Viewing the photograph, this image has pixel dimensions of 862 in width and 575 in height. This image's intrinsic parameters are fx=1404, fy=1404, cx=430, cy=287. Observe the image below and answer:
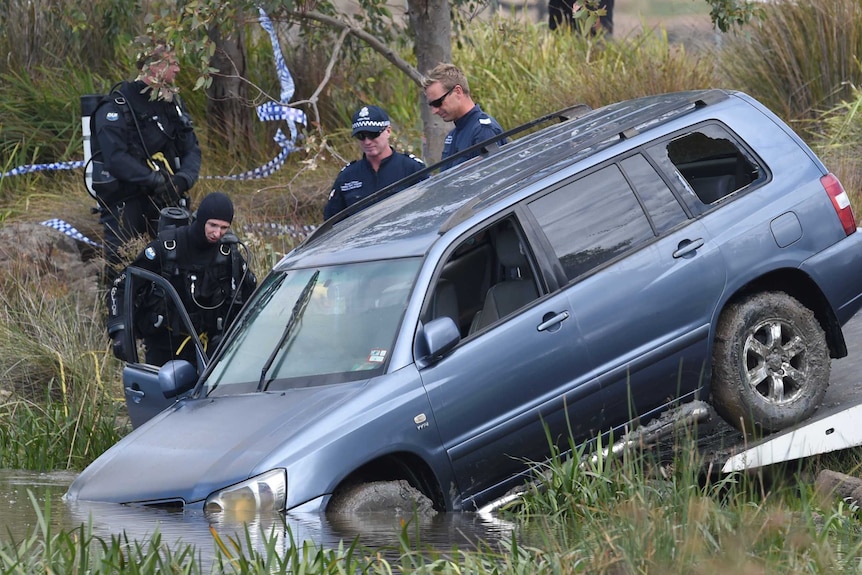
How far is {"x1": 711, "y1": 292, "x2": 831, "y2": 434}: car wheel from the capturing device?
673cm

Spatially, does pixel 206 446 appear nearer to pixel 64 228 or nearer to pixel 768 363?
pixel 768 363

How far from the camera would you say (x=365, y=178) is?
29.9 feet

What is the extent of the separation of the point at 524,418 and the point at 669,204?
1.47 m

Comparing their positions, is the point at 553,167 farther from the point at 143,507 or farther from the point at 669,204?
the point at 143,507

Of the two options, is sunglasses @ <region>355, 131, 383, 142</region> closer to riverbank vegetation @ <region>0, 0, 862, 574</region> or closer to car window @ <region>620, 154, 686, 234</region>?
Answer: riverbank vegetation @ <region>0, 0, 862, 574</region>

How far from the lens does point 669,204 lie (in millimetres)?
6961

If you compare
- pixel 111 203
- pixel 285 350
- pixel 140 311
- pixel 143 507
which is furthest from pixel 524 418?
pixel 111 203

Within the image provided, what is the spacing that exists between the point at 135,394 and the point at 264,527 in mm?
2610

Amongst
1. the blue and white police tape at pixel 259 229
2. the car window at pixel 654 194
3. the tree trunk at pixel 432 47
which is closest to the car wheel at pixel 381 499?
the car window at pixel 654 194

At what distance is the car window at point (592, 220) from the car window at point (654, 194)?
0.04 m

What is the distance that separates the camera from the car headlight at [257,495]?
5.53 m

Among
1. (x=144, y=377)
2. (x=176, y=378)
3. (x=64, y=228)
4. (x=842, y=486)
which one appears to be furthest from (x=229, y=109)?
(x=842, y=486)

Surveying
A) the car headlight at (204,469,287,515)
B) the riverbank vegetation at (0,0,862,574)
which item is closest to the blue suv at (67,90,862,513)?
the car headlight at (204,469,287,515)

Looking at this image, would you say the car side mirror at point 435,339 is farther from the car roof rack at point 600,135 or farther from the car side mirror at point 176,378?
the car side mirror at point 176,378
